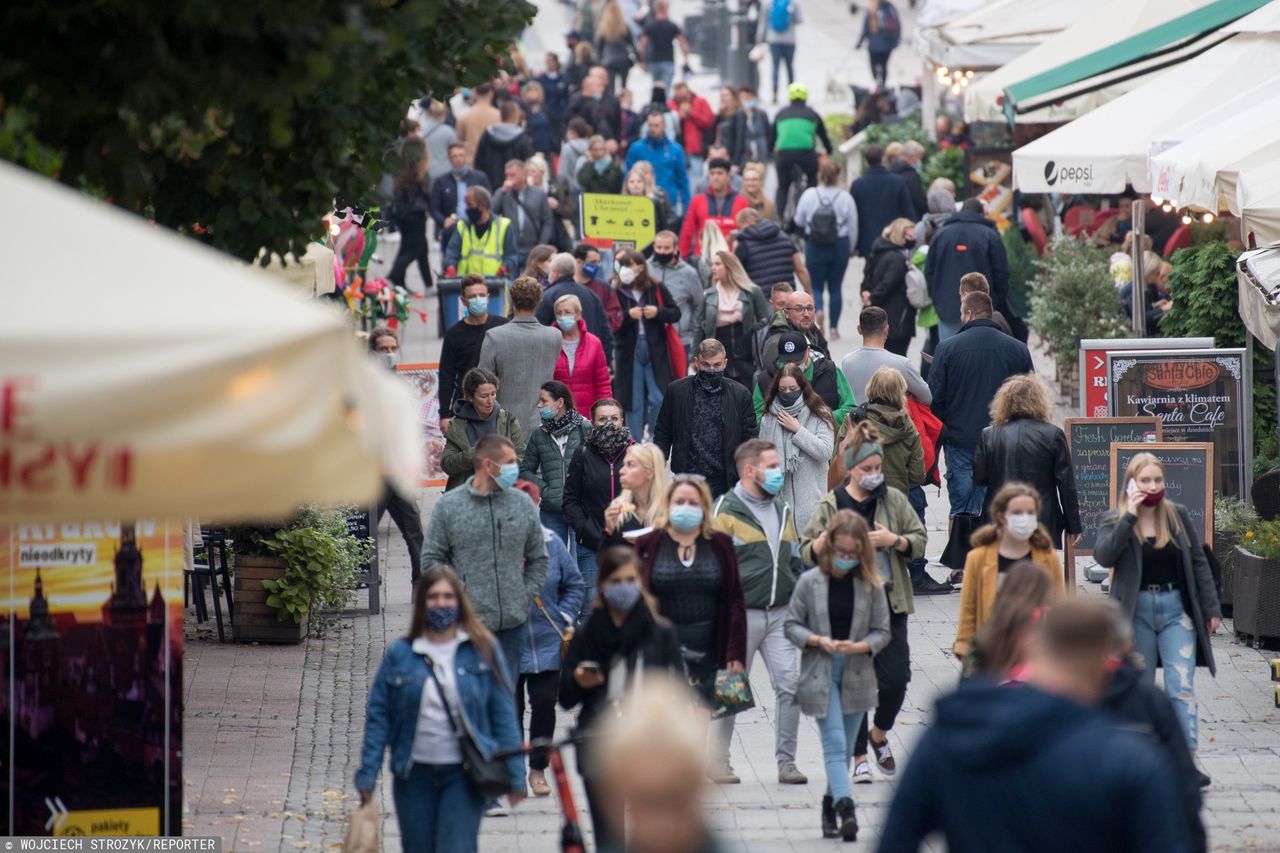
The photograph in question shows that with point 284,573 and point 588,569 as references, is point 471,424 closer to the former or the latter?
point 588,569

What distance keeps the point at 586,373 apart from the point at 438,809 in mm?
7433

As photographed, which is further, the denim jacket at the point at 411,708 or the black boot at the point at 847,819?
the black boot at the point at 847,819

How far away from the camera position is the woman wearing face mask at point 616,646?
805 centimetres

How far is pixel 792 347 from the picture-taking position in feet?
45.2

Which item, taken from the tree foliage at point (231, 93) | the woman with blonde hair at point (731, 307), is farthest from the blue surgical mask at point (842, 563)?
the woman with blonde hair at point (731, 307)

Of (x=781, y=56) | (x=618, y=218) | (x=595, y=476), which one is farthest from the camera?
(x=781, y=56)

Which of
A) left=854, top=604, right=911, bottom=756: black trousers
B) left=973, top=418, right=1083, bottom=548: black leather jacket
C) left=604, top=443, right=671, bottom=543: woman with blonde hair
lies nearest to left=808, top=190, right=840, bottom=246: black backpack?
left=973, top=418, right=1083, bottom=548: black leather jacket

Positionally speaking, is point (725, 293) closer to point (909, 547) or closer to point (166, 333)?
point (909, 547)

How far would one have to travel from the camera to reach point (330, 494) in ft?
Answer: 14.4

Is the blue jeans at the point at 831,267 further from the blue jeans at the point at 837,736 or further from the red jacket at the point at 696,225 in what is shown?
the blue jeans at the point at 837,736

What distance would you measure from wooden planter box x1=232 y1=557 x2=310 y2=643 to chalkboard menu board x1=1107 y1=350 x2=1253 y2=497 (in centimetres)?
602

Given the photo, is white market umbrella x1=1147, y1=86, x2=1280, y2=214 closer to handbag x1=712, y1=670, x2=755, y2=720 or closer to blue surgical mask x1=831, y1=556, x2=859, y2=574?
blue surgical mask x1=831, y1=556, x2=859, y2=574

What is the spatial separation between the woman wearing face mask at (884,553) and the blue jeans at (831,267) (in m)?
11.6

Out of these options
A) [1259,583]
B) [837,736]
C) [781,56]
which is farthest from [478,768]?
[781,56]
